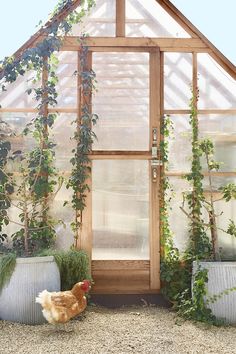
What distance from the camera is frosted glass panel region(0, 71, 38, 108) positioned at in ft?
15.5

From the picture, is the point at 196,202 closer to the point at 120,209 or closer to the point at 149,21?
the point at 120,209

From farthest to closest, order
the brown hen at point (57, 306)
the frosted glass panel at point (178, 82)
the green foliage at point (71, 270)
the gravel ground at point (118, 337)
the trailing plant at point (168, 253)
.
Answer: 1. the frosted glass panel at point (178, 82)
2. the trailing plant at point (168, 253)
3. the green foliage at point (71, 270)
4. the brown hen at point (57, 306)
5. the gravel ground at point (118, 337)

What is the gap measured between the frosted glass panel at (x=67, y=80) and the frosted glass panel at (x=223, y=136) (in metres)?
1.22

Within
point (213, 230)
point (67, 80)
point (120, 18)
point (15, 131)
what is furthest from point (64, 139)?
point (213, 230)

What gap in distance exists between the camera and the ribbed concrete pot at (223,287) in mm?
4082

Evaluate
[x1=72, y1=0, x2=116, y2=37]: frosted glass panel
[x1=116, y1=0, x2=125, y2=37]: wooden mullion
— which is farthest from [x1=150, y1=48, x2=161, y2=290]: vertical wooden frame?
[x1=72, y1=0, x2=116, y2=37]: frosted glass panel

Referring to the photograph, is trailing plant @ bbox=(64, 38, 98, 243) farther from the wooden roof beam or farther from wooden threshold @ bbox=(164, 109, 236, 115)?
wooden threshold @ bbox=(164, 109, 236, 115)

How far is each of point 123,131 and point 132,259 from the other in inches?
46.7

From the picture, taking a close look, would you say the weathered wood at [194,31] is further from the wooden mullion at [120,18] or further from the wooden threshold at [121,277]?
the wooden threshold at [121,277]

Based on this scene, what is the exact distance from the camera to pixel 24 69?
4680mm

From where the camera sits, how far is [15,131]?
470cm

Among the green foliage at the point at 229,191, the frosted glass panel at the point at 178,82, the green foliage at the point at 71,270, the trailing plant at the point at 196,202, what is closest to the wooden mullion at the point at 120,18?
the frosted glass panel at the point at 178,82

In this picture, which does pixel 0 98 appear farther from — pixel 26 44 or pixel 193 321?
pixel 193 321

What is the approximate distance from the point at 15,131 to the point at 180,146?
153cm
